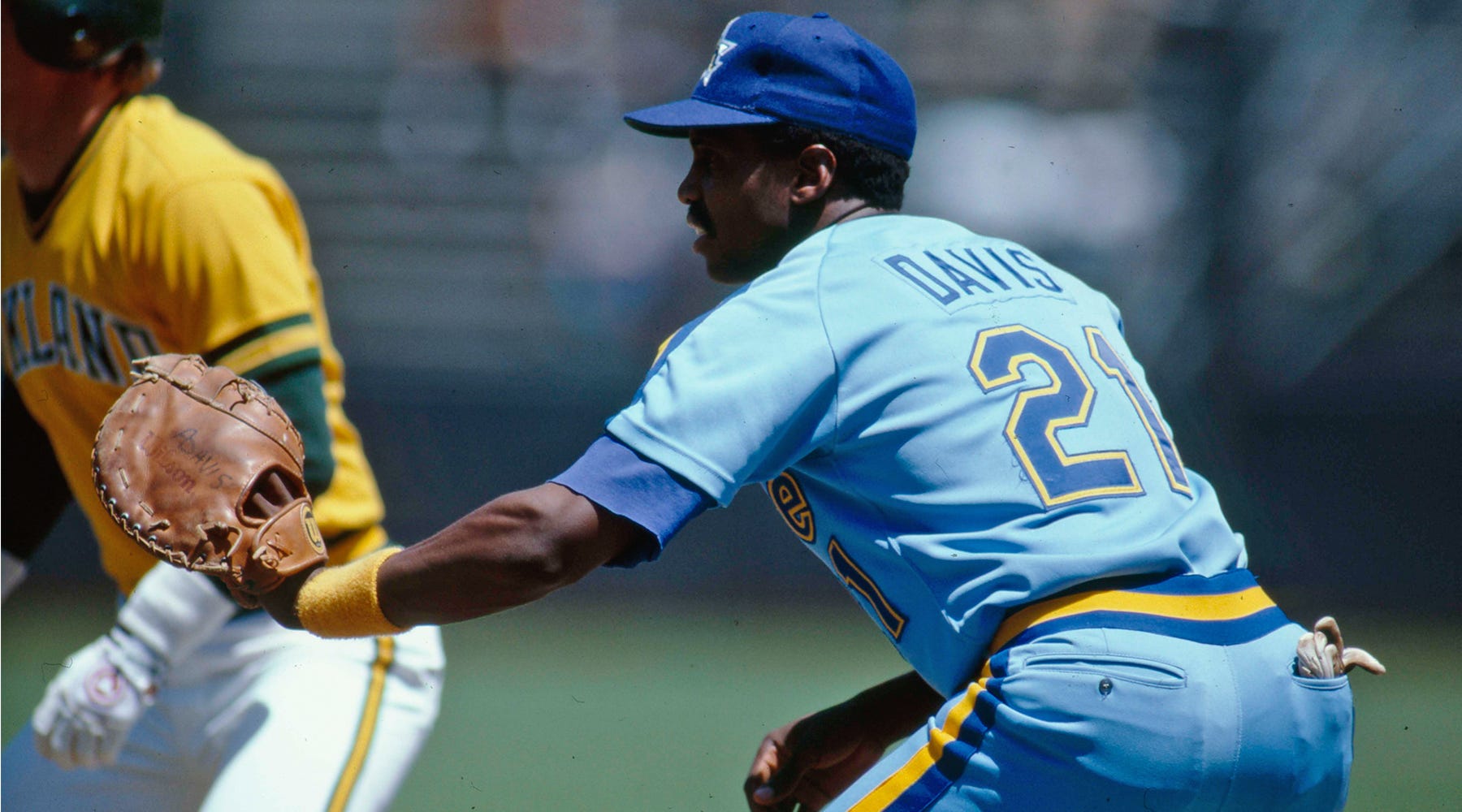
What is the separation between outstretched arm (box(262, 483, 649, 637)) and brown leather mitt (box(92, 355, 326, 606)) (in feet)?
0.46

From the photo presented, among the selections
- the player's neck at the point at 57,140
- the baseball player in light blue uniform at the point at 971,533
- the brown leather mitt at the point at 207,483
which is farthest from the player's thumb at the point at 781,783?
the player's neck at the point at 57,140

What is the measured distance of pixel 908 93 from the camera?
237 cm

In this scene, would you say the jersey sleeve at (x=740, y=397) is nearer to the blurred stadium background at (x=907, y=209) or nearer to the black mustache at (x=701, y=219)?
the black mustache at (x=701, y=219)

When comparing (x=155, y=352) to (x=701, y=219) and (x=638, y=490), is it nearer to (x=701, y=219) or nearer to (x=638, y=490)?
(x=701, y=219)

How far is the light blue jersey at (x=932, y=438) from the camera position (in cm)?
189

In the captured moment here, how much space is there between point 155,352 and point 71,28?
73 centimetres

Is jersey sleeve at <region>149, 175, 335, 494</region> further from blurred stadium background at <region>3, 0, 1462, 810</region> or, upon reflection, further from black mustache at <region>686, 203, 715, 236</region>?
blurred stadium background at <region>3, 0, 1462, 810</region>

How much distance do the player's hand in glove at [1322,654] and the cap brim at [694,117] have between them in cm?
108

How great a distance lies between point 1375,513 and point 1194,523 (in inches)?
248

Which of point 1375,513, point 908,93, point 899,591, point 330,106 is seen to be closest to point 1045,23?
point 1375,513

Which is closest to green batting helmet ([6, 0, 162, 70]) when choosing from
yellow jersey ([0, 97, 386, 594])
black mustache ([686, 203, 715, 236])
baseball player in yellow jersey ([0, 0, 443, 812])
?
baseball player in yellow jersey ([0, 0, 443, 812])

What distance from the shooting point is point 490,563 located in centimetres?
190

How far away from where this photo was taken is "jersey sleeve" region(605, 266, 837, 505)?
1.88 meters

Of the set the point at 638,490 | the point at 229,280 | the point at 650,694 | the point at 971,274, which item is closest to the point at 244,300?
the point at 229,280
